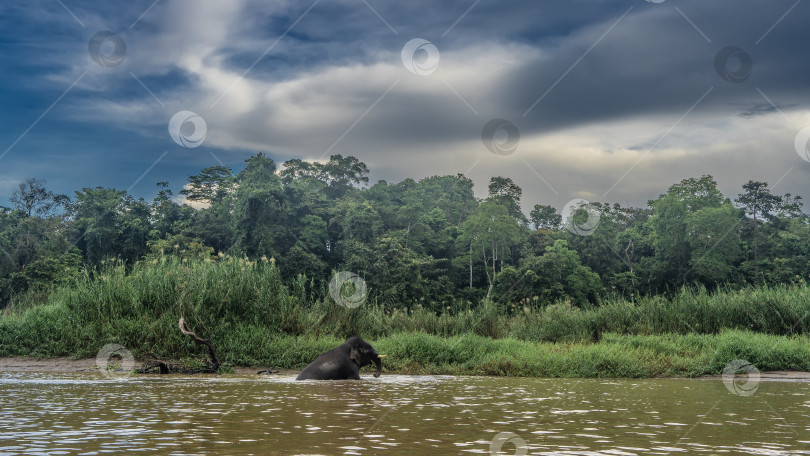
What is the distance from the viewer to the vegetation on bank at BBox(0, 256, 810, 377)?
1528 cm

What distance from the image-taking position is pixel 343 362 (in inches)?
510

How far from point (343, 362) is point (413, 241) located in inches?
2063

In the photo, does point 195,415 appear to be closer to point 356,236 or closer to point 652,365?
point 652,365

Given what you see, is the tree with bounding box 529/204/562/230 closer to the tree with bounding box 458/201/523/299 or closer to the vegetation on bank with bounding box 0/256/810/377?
the tree with bounding box 458/201/523/299

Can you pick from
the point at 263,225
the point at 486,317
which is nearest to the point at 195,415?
the point at 486,317

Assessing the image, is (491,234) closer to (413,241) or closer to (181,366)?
(413,241)

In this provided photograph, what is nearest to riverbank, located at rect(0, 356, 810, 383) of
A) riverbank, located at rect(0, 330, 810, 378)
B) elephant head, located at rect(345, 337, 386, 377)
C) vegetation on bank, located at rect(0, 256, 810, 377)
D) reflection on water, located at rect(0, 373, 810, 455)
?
riverbank, located at rect(0, 330, 810, 378)

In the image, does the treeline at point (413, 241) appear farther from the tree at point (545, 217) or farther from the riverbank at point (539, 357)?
the riverbank at point (539, 357)

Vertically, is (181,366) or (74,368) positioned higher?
(74,368)

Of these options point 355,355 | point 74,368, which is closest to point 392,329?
point 355,355

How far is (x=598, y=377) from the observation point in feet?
47.3

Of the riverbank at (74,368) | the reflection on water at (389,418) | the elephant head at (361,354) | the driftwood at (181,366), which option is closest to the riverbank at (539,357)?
the riverbank at (74,368)

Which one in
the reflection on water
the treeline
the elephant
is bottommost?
the reflection on water

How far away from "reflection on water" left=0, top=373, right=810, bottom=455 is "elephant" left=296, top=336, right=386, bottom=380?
0.79 meters
